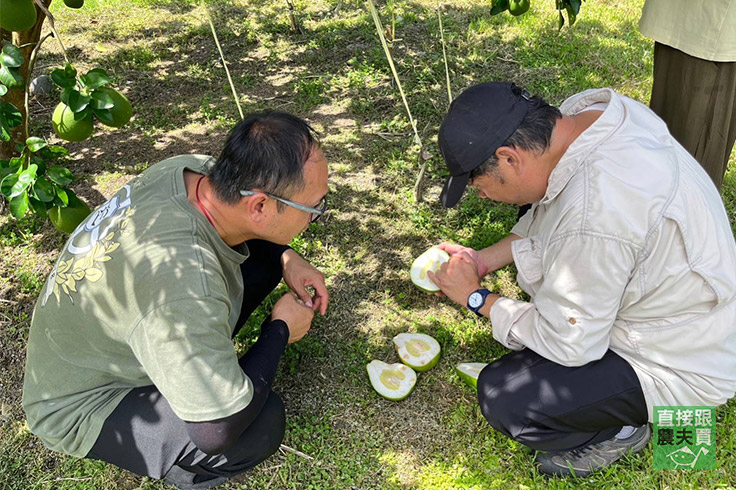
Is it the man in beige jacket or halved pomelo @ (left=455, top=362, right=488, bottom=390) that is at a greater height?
the man in beige jacket

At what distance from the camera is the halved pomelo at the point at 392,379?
8.77ft

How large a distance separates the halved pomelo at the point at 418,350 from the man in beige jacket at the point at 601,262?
0.50m

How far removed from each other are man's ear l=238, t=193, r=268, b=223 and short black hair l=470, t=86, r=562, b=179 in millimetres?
733

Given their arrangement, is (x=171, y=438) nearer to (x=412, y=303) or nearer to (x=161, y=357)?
(x=161, y=357)

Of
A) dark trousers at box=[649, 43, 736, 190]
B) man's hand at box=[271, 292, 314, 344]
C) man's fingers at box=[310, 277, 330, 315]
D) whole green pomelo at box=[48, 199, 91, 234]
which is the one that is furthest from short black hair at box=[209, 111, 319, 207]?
dark trousers at box=[649, 43, 736, 190]

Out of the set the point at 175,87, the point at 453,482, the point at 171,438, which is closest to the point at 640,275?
the point at 453,482

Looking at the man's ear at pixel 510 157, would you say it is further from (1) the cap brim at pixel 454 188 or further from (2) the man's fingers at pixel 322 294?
(2) the man's fingers at pixel 322 294

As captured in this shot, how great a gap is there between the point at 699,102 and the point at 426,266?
4.86ft

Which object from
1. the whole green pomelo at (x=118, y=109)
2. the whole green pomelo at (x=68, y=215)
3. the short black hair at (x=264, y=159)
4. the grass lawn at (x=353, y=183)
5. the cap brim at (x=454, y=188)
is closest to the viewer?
the short black hair at (x=264, y=159)

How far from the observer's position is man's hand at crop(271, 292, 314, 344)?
2.43m

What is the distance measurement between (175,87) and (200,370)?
372 centimetres

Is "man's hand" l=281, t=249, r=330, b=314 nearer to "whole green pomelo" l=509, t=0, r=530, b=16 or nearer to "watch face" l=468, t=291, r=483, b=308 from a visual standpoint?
"watch face" l=468, t=291, r=483, b=308

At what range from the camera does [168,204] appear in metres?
1.99

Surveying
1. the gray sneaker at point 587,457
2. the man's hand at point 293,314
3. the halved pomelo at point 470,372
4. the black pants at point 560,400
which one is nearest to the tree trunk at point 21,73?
the man's hand at point 293,314
